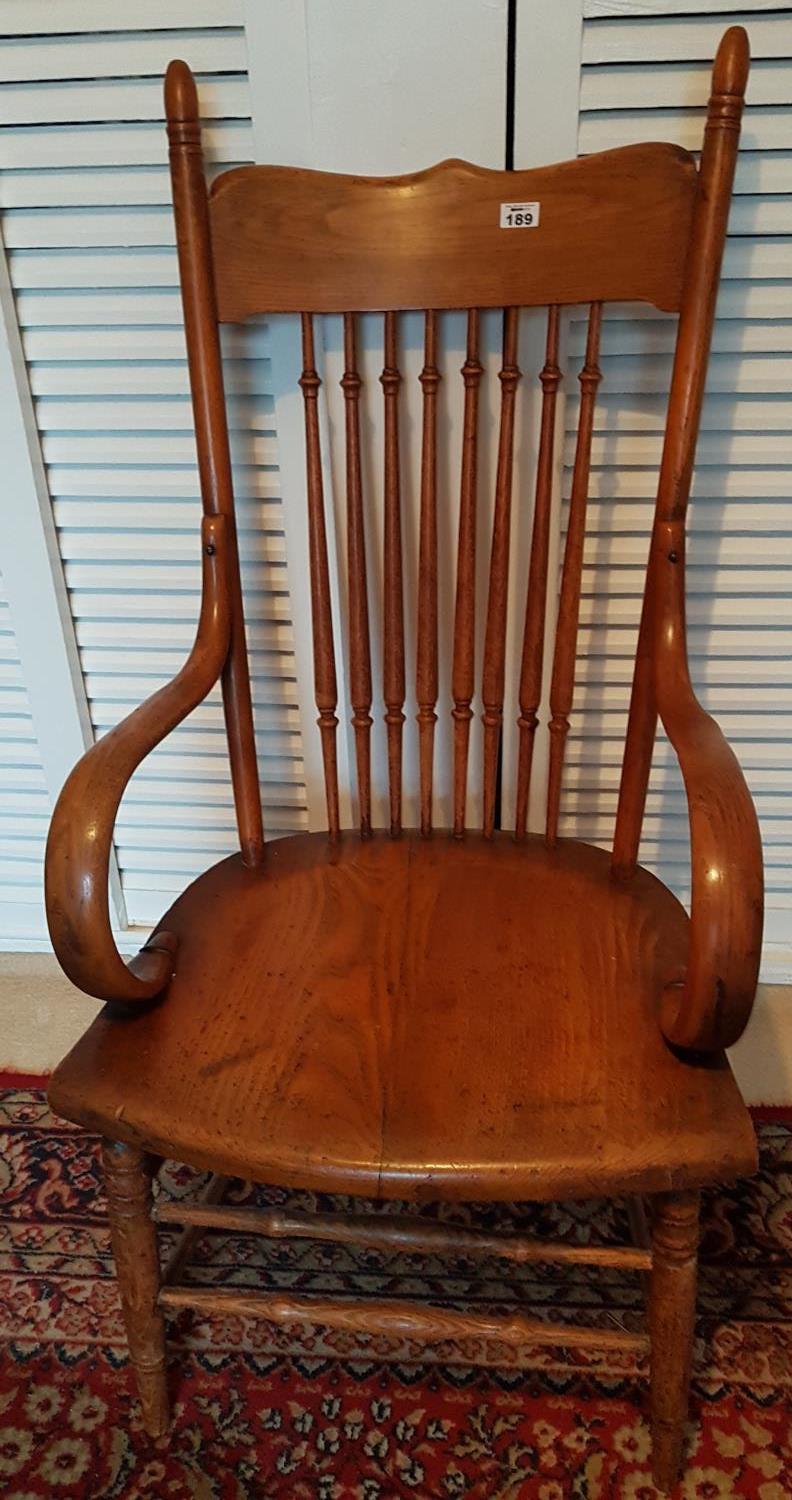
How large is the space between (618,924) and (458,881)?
0.46ft

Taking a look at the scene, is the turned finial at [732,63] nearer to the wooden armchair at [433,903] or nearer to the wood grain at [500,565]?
the wooden armchair at [433,903]

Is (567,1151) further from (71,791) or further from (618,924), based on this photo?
(71,791)

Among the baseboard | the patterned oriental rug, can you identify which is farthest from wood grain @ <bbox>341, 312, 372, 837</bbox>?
the baseboard

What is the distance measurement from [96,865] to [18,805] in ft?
2.27

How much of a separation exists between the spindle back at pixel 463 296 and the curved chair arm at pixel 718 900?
21cm

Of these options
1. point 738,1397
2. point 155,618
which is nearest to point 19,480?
point 155,618

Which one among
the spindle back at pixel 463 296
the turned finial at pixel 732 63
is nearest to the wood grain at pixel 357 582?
the spindle back at pixel 463 296

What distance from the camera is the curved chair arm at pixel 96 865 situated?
0.70m

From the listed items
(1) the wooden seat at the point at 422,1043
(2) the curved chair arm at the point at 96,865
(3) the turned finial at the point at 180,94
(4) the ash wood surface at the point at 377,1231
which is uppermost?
(3) the turned finial at the point at 180,94

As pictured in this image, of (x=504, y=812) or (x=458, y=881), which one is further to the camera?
(x=504, y=812)

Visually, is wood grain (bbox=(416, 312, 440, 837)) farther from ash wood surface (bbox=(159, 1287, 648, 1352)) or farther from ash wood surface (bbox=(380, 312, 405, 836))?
ash wood surface (bbox=(159, 1287, 648, 1352))

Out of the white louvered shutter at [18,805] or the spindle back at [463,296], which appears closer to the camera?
the spindle back at [463,296]

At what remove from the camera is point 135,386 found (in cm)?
104

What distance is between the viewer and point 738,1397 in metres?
0.93
